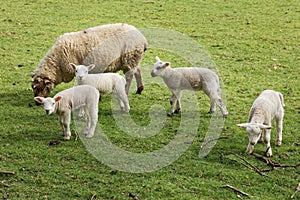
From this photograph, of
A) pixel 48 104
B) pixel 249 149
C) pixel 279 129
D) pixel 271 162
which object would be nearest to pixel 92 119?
pixel 48 104

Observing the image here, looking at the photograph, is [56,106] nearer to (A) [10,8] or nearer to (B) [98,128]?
(B) [98,128]

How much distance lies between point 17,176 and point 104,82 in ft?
8.21

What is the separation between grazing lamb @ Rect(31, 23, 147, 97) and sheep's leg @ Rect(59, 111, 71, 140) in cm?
170

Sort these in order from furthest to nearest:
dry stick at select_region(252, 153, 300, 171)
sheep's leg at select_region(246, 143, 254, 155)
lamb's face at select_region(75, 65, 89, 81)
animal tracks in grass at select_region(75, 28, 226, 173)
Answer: lamb's face at select_region(75, 65, 89, 81)
sheep's leg at select_region(246, 143, 254, 155)
animal tracks in grass at select_region(75, 28, 226, 173)
dry stick at select_region(252, 153, 300, 171)

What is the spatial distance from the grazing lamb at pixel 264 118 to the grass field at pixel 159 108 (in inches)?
9.9

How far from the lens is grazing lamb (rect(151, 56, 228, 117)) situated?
381 inches

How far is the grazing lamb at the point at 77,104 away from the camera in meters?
8.51

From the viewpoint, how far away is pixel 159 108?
10.4 meters

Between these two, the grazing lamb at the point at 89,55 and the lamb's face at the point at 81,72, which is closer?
the lamb's face at the point at 81,72

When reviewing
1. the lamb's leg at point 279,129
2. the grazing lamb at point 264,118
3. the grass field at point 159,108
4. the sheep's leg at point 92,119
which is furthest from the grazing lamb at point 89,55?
the lamb's leg at point 279,129

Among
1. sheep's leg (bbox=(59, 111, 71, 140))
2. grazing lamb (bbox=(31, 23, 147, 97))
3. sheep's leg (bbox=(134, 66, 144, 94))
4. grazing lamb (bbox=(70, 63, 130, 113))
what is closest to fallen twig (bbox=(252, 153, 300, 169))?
grazing lamb (bbox=(70, 63, 130, 113))

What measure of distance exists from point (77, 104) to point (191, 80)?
213 centimetres

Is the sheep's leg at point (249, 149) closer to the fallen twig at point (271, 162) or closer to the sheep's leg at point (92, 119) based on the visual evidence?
the fallen twig at point (271, 162)

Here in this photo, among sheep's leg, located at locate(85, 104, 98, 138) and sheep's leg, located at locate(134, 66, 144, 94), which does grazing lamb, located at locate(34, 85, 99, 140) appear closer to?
sheep's leg, located at locate(85, 104, 98, 138)
